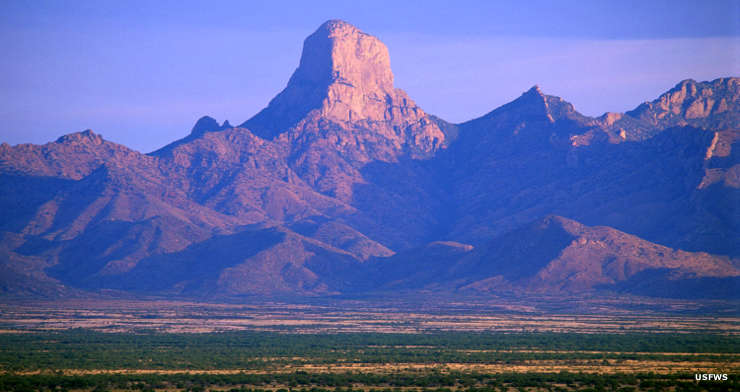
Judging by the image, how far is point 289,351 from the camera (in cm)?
14650

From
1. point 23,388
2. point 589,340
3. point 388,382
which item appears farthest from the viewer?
point 589,340

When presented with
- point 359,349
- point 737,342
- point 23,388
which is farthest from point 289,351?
point 737,342

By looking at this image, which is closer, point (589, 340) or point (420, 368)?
point (420, 368)

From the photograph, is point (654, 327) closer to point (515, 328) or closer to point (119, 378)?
point (515, 328)

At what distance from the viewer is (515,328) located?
196875 millimetres

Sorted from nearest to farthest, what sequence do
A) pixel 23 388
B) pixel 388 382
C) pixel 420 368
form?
pixel 23 388, pixel 388 382, pixel 420 368

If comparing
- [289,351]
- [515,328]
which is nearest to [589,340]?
[515,328]

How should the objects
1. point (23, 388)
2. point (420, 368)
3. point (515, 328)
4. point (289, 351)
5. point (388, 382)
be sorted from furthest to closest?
point (515, 328) → point (289, 351) → point (420, 368) → point (388, 382) → point (23, 388)

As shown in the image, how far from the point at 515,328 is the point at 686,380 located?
9238cm

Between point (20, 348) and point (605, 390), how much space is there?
3385 inches

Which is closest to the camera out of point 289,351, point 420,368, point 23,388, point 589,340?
point 23,388

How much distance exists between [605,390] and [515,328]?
318ft

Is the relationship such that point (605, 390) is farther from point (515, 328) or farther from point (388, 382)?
point (515, 328)

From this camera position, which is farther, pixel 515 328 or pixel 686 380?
pixel 515 328
